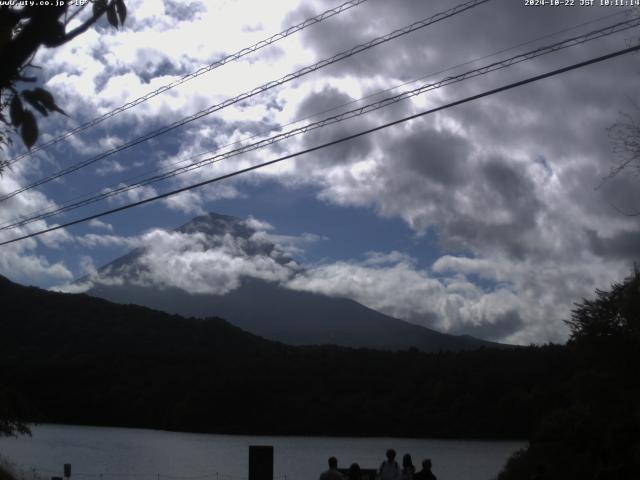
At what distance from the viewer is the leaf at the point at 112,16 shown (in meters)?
3.62

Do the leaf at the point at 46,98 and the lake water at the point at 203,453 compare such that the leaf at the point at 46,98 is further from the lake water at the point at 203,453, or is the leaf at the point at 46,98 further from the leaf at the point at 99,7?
the lake water at the point at 203,453

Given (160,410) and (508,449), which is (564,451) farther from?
(160,410)

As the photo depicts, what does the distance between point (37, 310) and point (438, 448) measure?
36884 mm

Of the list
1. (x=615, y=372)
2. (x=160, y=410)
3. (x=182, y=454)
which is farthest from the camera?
(x=160, y=410)

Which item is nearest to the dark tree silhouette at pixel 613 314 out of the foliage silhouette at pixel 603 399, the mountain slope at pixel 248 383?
the foliage silhouette at pixel 603 399

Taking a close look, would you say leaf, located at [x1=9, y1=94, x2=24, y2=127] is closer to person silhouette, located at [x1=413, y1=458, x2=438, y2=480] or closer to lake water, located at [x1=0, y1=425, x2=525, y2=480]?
person silhouette, located at [x1=413, y1=458, x2=438, y2=480]

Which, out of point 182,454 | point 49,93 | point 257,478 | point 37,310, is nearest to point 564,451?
point 257,478

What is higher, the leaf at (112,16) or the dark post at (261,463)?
the leaf at (112,16)

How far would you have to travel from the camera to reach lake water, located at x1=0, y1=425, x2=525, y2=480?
46.7 m

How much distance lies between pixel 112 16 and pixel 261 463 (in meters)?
9.52

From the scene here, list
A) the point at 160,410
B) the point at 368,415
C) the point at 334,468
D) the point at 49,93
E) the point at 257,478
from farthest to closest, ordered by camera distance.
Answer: the point at 160,410
the point at 368,415
the point at 257,478
the point at 334,468
the point at 49,93

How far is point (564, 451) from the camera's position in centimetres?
2247

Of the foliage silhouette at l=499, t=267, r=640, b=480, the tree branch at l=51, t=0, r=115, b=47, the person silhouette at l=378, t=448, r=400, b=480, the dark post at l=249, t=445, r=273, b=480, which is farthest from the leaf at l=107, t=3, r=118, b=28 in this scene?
the foliage silhouette at l=499, t=267, r=640, b=480

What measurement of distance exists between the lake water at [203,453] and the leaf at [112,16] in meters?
39.6
